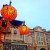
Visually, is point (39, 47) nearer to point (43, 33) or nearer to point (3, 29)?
point (43, 33)

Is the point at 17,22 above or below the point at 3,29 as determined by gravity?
above

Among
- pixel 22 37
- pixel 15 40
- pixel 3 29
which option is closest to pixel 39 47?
pixel 22 37

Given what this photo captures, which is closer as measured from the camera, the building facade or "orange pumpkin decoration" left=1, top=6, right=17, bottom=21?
"orange pumpkin decoration" left=1, top=6, right=17, bottom=21

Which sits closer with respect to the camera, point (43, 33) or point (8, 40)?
point (8, 40)

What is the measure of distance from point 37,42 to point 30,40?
173cm

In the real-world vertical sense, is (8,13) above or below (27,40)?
above

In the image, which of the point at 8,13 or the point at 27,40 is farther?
the point at 27,40

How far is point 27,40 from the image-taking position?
61.9 ft

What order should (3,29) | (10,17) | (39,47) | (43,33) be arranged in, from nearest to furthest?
(10,17), (3,29), (39,47), (43,33)

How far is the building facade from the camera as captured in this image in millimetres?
17406

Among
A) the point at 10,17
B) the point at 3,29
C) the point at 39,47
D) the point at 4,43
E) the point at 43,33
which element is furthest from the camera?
the point at 43,33

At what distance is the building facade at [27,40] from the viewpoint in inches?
685

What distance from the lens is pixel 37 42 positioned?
19656 millimetres

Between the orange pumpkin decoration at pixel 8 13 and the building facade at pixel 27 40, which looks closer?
the orange pumpkin decoration at pixel 8 13
